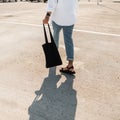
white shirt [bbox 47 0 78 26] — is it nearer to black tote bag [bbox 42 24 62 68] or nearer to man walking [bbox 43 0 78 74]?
man walking [bbox 43 0 78 74]

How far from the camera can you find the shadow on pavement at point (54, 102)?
13.5 feet

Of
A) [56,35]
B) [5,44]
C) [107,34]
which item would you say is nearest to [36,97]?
[56,35]

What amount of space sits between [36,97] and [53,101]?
325mm

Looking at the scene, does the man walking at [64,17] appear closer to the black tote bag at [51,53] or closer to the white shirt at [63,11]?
the white shirt at [63,11]

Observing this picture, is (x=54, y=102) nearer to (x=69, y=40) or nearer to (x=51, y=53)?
(x=51, y=53)

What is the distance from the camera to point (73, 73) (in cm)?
571

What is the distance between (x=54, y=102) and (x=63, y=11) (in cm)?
179

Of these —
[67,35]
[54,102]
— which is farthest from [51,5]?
[54,102]

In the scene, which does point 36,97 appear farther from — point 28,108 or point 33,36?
point 33,36

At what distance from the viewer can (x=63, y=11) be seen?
5355 millimetres

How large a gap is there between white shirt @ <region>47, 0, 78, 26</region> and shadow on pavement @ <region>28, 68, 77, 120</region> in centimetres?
110

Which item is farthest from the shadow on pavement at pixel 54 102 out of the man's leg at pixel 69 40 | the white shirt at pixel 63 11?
the white shirt at pixel 63 11

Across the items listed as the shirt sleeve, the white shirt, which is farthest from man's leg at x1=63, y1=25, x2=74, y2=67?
the shirt sleeve

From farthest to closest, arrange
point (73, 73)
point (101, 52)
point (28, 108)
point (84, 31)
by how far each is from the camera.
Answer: point (84, 31) < point (101, 52) < point (73, 73) < point (28, 108)
